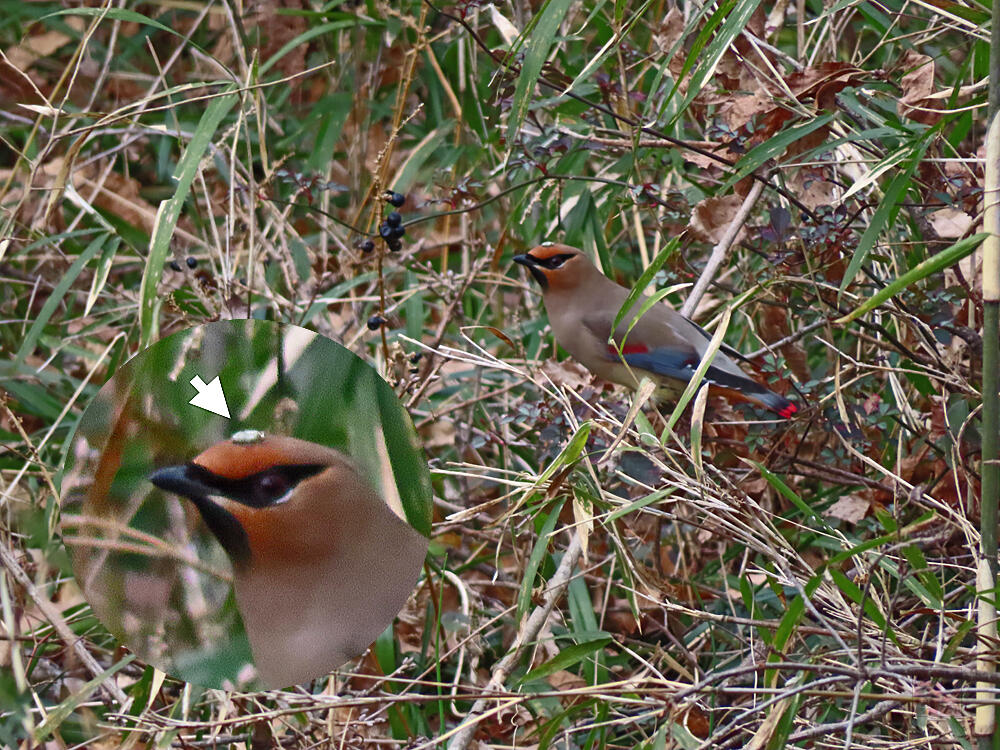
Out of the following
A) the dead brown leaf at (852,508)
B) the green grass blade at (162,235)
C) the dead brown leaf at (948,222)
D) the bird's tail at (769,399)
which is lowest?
the dead brown leaf at (852,508)

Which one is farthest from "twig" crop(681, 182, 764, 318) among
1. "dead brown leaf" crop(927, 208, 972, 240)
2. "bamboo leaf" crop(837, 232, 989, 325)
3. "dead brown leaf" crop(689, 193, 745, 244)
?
"bamboo leaf" crop(837, 232, 989, 325)

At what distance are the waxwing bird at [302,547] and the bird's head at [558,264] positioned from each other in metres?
1.63

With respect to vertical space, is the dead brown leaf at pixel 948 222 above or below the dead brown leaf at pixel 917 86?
below

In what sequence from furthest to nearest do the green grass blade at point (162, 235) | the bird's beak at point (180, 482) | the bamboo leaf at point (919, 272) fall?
1. the green grass blade at point (162, 235)
2. the bamboo leaf at point (919, 272)
3. the bird's beak at point (180, 482)

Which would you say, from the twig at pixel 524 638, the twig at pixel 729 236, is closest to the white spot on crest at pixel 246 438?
the twig at pixel 524 638

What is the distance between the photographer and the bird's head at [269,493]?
1.18 m

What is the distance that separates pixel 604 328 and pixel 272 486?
5.42 feet

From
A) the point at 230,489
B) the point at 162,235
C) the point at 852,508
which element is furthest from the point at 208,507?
the point at 852,508

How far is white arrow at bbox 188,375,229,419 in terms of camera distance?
1191 millimetres

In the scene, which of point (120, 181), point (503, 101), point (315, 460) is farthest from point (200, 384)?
point (120, 181)

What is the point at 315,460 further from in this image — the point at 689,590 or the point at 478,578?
the point at 478,578

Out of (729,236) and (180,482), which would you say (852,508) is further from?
(180,482)

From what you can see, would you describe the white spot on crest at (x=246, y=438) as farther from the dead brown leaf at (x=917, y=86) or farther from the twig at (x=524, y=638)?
the dead brown leaf at (x=917, y=86)

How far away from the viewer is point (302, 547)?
1.25 meters
